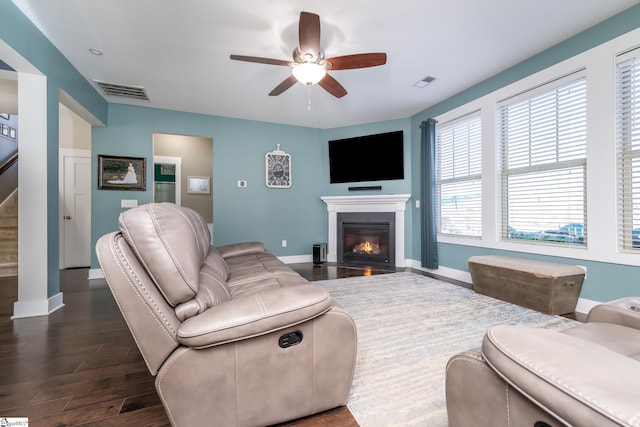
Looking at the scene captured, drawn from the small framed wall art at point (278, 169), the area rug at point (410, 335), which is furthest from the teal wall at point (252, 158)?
the area rug at point (410, 335)

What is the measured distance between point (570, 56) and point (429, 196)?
84.9 inches

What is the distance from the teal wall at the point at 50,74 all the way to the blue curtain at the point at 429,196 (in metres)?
4.60

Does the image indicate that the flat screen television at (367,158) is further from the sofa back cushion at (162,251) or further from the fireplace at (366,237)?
the sofa back cushion at (162,251)

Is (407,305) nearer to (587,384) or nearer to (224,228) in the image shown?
(587,384)

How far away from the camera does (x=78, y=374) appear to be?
5.11 ft

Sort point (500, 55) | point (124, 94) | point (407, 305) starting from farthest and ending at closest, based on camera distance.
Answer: point (124, 94) < point (500, 55) < point (407, 305)

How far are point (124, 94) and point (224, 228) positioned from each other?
94.0 inches

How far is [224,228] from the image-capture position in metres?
4.68

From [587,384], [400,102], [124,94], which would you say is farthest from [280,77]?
[587,384]

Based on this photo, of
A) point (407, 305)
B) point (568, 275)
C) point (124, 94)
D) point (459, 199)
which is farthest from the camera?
point (459, 199)

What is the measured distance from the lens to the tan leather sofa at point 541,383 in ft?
1.54

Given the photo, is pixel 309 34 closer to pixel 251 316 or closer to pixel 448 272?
pixel 251 316

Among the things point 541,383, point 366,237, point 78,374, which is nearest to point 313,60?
point 541,383

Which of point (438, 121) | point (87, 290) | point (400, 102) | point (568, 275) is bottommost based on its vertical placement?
point (87, 290)
